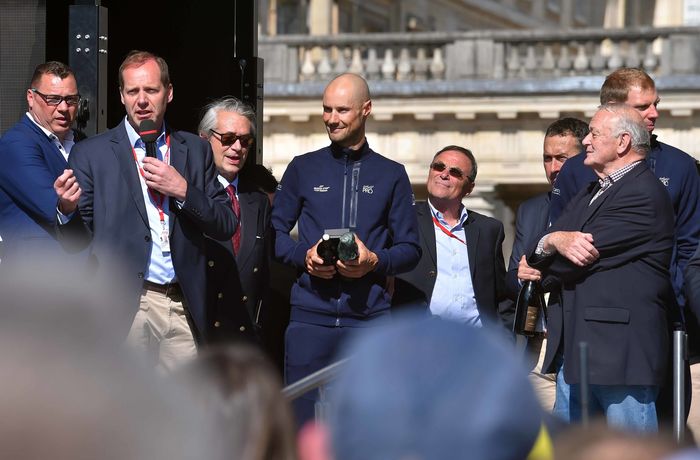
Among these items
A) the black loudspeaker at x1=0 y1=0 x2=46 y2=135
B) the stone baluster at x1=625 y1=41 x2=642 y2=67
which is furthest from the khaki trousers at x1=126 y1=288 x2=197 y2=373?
the stone baluster at x1=625 y1=41 x2=642 y2=67

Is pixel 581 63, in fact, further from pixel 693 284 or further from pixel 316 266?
pixel 693 284

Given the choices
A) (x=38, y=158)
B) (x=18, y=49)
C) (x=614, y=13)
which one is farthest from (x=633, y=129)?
(x=614, y=13)

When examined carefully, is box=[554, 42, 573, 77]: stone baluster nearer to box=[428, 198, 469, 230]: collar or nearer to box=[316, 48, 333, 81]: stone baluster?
box=[316, 48, 333, 81]: stone baluster

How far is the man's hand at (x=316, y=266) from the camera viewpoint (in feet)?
21.4

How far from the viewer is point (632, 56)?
2786 centimetres

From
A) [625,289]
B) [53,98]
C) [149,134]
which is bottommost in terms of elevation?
[625,289]

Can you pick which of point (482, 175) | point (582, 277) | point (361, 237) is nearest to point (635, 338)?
point (582, 277)

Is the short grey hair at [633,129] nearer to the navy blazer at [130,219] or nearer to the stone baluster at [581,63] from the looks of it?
the navy blazer at [130,219]

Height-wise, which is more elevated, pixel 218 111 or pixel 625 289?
pixel 218 111

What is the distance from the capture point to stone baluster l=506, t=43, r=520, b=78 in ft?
90.1

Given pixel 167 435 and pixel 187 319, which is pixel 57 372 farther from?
pixel 187 319

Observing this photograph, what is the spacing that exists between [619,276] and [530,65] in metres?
21.7

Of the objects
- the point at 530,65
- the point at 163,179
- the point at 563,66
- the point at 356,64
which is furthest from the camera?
the point at 356,64

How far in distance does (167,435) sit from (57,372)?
6.4 inches
